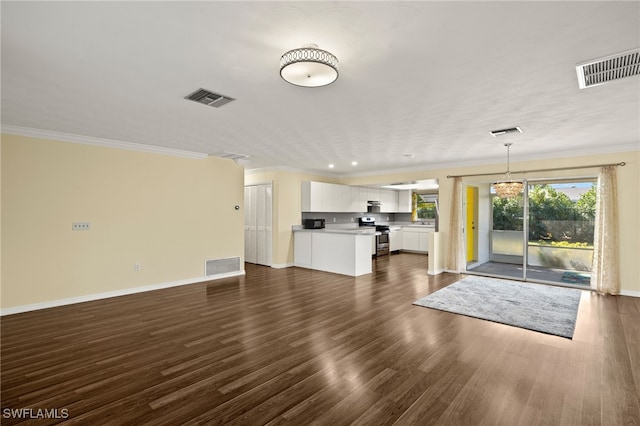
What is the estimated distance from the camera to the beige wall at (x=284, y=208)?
7.68 metres

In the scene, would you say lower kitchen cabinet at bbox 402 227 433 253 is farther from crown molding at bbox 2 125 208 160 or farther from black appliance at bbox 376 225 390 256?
crown molding at bbox 2 125 208 160

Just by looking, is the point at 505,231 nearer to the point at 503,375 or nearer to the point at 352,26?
the point at 503,375

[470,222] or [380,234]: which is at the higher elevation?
[470,222]

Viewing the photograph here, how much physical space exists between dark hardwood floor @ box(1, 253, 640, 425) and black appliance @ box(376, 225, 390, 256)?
4.87 m

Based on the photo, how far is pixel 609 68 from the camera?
247 centimetres

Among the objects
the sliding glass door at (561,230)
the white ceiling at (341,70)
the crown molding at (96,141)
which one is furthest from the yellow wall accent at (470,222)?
the crown molding at (96,141)

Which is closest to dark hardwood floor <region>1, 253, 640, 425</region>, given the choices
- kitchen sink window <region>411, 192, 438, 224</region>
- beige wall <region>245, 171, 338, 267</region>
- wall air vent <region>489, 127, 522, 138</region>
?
wall air vent <region>489, 127, 522, 138</region>

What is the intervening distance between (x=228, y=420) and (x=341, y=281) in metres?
4.28

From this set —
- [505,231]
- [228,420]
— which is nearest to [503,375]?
[228,420]

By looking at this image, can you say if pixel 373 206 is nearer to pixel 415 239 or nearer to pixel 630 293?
pixel 415 239

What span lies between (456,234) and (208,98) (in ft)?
19.6

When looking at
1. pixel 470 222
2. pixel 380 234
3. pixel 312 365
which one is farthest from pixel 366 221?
pixel 312 365

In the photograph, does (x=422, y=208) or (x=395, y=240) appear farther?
(x=422, y=208)

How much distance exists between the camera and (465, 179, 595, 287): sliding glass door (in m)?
5.88
